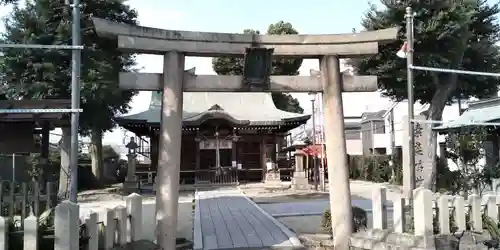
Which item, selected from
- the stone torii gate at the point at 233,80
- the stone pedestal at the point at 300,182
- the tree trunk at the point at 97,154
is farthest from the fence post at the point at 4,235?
the tree trunk at the point at 97,154

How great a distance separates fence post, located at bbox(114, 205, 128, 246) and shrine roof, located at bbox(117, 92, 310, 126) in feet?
63.3

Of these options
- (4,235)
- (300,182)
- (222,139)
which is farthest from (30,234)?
(222,139)

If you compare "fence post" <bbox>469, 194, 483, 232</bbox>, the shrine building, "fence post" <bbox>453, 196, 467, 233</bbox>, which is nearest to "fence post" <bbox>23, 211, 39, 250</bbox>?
"fence post" <bbox>453, 196, 467, 233</bbox>

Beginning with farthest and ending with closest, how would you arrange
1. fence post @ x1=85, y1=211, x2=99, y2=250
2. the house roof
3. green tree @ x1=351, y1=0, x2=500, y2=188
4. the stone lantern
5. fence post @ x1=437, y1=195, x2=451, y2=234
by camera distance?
1. the stone lantern
2. green tree @ x1=351, y1=0, x2=500, y2=188
3. the house roof
4. fence post @ x1=437, y1=195, x2=451, y2=234
5. fence post @ x1=85, y1=211, x2=99, y2=250

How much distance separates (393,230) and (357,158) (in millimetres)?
26904

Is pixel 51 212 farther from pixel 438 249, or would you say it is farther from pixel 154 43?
pixel 438 249

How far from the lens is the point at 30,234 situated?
18.2 ft

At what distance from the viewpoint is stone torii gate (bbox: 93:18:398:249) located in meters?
8.10

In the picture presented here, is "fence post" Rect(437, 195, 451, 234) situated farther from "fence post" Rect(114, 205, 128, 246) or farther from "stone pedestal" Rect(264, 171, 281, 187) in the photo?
"stone pedestal" Rect(264, 171, 281, 187)

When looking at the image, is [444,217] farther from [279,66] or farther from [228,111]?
[279,66]

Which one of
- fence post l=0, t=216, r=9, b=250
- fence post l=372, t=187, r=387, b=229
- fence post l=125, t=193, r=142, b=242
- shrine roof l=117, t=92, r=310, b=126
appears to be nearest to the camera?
fence post l=0, t=216, r=9, b=250

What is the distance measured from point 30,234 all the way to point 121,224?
6.86 ft

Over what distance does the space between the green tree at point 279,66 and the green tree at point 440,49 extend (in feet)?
42.9

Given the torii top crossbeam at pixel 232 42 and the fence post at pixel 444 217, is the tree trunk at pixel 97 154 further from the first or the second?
the fence post at pixel 444 217
